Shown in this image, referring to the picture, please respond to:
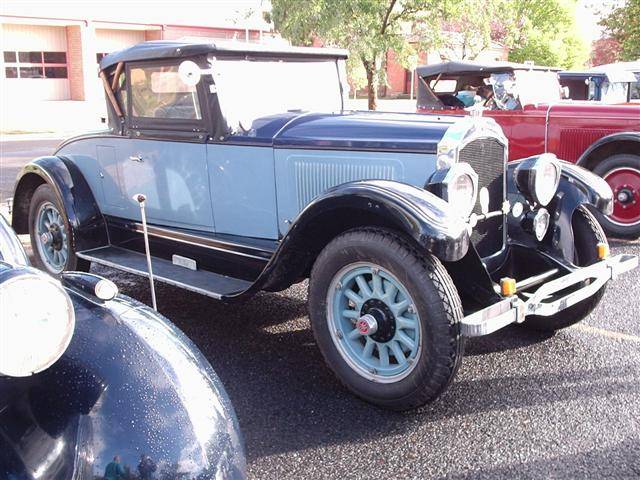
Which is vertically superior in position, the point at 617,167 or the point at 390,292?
the point at 617,167

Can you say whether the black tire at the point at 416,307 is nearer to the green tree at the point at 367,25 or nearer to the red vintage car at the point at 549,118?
the red vintage car at the point at 549,118

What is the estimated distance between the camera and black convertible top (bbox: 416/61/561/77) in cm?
806

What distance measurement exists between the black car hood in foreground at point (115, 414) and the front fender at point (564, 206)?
2.62 meters

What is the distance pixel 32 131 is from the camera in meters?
19.4

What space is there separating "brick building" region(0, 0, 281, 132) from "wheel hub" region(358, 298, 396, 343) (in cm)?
2006

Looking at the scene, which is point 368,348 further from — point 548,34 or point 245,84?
point 548,34

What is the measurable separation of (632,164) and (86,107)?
21194 millimetres

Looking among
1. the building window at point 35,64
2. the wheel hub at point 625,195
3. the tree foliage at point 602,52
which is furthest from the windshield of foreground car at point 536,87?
the tree foliage at point 602,52

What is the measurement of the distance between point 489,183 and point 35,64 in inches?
949

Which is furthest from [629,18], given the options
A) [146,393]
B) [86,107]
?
[146,393]

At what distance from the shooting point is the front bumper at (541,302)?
3.00m

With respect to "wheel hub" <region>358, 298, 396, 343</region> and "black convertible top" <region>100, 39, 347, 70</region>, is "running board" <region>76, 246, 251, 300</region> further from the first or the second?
"black convertible top" <region>100, 39, 347, 70</region>

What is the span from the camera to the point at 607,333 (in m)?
4.27

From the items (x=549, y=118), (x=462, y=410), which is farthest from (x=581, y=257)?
(x=549, y=118)
